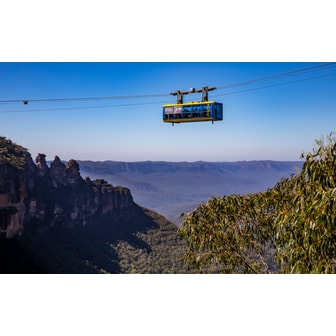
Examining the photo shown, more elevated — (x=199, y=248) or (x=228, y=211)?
(x=228, y=211)

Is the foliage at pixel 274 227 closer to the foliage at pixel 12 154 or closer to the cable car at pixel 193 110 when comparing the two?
the cable car at pixel 193 110

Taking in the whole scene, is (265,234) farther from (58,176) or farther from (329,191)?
(58,176)

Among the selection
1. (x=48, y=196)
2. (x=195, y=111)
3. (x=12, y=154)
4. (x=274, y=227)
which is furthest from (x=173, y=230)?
(x=274, y=227)

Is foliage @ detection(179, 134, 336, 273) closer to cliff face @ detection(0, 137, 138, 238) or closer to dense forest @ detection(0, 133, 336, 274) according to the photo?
dense forest @ detection(0, 133, 336, 274)

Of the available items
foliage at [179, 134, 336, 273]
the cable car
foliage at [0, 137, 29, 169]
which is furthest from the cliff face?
foliage at [179, 134, 336, 273]

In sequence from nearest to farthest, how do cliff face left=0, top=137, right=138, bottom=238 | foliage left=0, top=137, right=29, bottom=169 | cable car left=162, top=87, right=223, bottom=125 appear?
cable car left=162, top=87, right=223, bottom=125, cliff face left=0, top=137, right=138, bottom=238, foliage left=0, top=137, right=29, bottom=169

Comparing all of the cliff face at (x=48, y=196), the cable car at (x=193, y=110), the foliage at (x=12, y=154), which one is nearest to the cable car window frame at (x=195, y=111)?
A: the cable car at (x=193, y=110)
